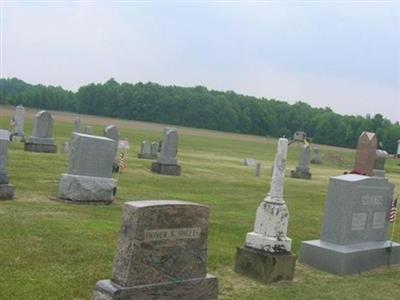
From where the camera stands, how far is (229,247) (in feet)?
34.1

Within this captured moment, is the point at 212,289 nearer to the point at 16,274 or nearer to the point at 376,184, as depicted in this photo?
the point at 16,274

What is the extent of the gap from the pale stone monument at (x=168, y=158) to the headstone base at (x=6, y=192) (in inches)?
405

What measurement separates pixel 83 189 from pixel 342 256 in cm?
636

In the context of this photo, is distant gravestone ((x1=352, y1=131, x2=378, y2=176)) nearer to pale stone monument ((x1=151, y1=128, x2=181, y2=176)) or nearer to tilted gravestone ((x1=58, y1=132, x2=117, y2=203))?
tilted gravestone ((x1=58, y1=132, x2=117, y2=203))

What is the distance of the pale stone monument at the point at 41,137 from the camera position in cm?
2439

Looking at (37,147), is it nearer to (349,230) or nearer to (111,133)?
(111,133)

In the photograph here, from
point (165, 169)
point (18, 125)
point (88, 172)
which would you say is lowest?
point (165, 169)

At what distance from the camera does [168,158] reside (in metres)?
22.7

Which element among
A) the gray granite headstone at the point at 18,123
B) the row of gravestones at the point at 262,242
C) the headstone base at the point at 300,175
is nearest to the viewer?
the row of gravestones at the point at 262,242

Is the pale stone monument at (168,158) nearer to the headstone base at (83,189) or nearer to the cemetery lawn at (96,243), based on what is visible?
the cemetery lawn at (96,243)

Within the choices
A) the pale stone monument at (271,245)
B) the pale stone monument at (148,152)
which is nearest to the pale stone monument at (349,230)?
the pale stone monument at (271,245)

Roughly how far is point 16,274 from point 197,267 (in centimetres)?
250

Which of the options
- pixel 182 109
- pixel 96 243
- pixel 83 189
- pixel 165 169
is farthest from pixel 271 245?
pixel 182 109

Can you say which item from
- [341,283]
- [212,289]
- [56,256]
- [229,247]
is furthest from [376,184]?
[56,256]
